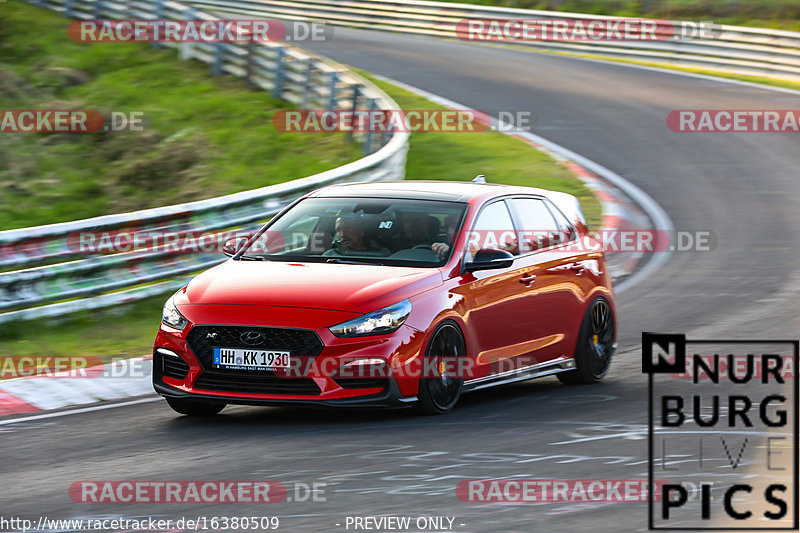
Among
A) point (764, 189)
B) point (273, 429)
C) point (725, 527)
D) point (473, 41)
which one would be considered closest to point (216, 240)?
point (273, 429)

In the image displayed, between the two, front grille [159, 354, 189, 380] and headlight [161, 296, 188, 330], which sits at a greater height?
headlight [161, 296, 188, 330]

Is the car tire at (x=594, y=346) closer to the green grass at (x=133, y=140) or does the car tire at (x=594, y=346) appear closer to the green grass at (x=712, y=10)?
the green grass at (x=133, y=140)

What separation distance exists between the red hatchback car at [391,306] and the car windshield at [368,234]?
1cm

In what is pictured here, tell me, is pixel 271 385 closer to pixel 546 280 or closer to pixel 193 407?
pixel 193 407

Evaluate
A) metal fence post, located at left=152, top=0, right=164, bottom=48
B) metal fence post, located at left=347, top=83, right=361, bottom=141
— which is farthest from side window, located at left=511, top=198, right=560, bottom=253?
metal fence post, located at left=152, top=0, right=164, bottom=48

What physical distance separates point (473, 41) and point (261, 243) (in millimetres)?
32080

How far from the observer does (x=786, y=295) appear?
48.8 ft

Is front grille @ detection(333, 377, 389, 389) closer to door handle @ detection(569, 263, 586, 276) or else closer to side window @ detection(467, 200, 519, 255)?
side window @ detection(467, 200, 519, 255)

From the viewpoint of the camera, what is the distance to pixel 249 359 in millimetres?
8727

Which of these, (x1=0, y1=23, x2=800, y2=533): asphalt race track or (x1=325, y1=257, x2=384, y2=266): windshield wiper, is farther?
(x1=325, y1=257, x2=384, y2=266): windshield wiper

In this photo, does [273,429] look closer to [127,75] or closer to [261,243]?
[261,243]

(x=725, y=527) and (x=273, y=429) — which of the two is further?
(x=273, y=429)

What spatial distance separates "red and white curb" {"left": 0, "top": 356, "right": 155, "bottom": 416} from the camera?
33.1 ft

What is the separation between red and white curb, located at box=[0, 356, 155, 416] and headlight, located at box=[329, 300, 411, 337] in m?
2.54
